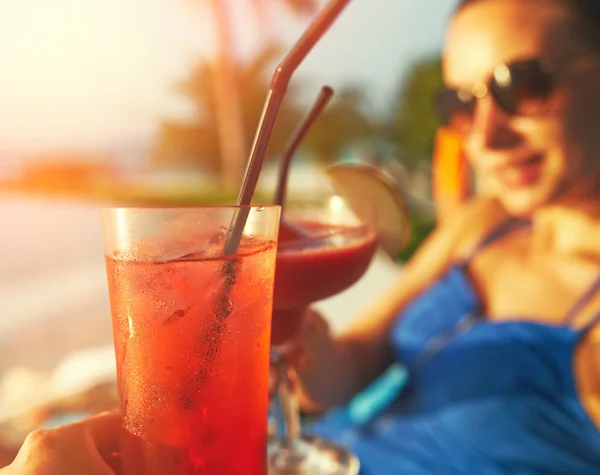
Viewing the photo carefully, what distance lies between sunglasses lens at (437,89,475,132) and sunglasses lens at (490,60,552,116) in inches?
6.0

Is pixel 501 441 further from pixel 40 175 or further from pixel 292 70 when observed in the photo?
pixel 40 175

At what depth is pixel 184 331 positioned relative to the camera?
27.1 inches

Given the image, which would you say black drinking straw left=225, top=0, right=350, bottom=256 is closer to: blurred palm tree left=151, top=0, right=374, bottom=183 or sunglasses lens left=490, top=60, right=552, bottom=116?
sunglasses lens left=490, top=60, right=552, bottom=116

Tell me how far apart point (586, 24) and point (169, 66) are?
7.34 ft

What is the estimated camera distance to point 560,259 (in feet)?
5.48

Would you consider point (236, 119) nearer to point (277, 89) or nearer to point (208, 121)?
point (208, 121)

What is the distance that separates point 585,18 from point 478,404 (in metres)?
1.10

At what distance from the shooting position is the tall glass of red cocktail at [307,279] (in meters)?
0.96

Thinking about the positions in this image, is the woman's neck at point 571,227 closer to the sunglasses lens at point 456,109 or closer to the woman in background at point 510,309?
the woman in background at point 510,309

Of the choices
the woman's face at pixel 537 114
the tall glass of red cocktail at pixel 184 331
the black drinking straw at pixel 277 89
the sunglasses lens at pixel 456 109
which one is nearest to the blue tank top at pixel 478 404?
the woman's face at pixel 537 114

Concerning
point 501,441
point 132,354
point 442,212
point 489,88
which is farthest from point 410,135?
point 132,354

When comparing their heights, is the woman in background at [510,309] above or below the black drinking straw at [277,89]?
below

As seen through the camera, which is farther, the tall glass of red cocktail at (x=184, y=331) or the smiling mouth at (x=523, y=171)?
the smiling mouth at (x=523, y=171)

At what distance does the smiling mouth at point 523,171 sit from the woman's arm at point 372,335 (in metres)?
0.39
